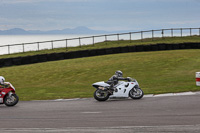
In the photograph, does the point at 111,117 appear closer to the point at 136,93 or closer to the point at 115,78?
the point at 136,93

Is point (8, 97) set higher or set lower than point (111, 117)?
higher

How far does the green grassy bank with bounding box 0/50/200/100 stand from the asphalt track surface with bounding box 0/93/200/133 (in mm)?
4114

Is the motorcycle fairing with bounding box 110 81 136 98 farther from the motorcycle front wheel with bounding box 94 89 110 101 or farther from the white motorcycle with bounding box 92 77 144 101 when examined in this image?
the motorcycle front wheel with bounding box 94 89 110 101

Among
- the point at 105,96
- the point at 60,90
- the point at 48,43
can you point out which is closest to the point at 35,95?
the point at 60,90

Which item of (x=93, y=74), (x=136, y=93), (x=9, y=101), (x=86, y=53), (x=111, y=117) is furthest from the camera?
(x=86, y=53)

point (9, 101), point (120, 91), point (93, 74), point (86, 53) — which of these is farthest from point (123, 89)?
point (86, 53)

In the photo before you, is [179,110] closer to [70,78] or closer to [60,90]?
[60,90]

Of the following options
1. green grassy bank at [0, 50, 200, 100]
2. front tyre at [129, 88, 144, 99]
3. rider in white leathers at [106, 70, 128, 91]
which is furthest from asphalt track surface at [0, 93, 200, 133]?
green grassy bank at [0, 50, 200, 100]

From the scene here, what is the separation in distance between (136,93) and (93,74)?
13.0 m

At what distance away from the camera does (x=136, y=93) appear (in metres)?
17.1

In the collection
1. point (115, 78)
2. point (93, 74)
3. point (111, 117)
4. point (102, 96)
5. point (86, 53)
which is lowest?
point (111, 117)

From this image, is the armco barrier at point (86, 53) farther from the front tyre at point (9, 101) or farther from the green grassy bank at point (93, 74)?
the front tyre at point (9, 101)

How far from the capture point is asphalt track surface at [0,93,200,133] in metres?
10.7

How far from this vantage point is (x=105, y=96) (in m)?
17.3
